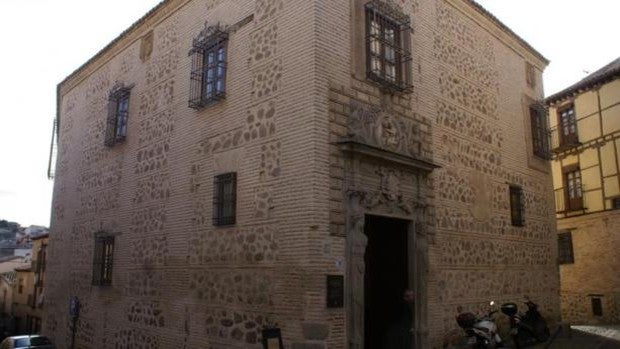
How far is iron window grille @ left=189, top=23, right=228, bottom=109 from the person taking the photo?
10047mm

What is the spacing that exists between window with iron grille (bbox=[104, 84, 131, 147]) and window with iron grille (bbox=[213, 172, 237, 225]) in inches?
183

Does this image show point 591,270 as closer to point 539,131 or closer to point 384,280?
point 539,131

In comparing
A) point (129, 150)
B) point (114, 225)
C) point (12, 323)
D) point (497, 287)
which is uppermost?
point (129, 150)

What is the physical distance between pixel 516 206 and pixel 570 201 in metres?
7.32

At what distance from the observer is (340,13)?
870 centimetres

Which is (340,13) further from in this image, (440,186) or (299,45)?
(440,186)

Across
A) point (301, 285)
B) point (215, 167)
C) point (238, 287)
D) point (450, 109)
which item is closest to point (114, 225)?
point (215, 167)

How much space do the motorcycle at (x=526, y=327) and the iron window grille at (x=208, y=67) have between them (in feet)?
21.9

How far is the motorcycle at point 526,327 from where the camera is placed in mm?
10031

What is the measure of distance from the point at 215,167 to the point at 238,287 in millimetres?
2240

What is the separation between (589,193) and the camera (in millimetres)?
18000

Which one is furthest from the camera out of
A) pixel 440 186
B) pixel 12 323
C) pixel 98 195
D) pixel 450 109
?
pixel 12 323

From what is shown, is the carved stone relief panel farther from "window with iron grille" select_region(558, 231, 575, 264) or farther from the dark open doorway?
"window with iron grille" select_region(558, 231, 575, 264)

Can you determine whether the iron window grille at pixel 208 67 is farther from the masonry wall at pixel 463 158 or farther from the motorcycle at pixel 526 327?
the motorcycle at pixel 526 327
